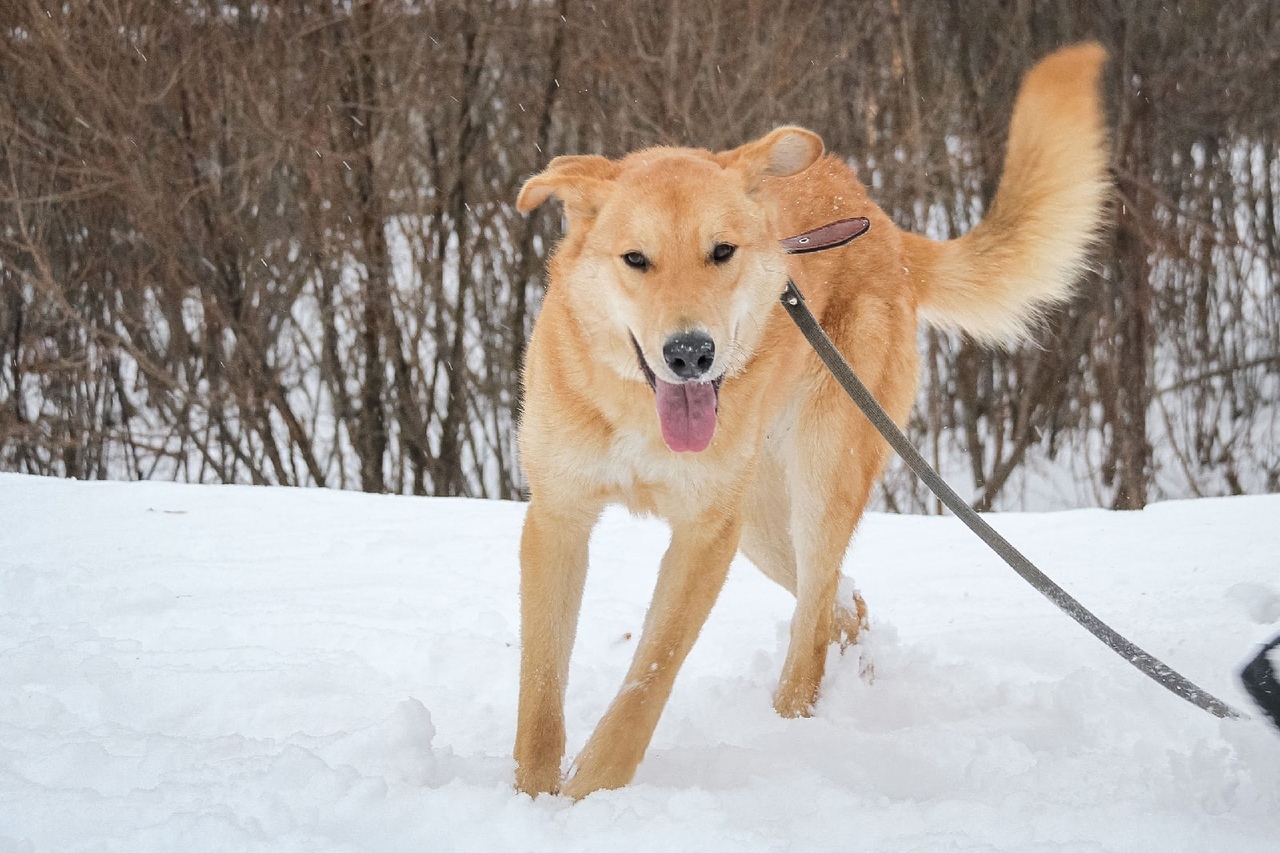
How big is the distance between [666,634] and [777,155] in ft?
4.37

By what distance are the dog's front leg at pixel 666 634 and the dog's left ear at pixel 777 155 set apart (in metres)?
0.96

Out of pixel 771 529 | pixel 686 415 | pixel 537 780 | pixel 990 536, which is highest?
pixel 686 415

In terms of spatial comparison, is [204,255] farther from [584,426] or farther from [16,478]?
[584,426]

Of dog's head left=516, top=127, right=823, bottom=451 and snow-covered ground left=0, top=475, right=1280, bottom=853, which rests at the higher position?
dog's head left=516, top=127, right=823, bottom=451

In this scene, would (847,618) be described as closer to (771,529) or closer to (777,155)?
(771,529)

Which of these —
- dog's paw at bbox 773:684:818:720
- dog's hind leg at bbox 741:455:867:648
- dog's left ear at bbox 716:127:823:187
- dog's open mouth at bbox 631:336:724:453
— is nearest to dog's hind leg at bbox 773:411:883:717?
dog's paw at bbox 773:684:818:720

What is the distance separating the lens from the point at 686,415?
8.53ft

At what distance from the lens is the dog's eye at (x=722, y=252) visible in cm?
273

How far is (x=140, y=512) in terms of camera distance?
5020mm

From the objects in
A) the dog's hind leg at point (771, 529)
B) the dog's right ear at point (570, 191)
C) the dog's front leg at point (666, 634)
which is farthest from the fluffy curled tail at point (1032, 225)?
the dog's front leg at point (666, 634)

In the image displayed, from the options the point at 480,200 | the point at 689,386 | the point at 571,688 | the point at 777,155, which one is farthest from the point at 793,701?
the point at 480,200

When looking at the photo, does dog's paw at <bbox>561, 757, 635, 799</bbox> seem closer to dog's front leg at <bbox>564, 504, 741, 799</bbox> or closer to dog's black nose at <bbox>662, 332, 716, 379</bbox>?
dog's front leg at <bbox>564, 504, 741, 799</bbox>

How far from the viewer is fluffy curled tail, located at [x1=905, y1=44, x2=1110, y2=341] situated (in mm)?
3359

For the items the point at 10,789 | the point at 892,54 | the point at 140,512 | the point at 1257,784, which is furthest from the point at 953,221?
the point at 10,789
